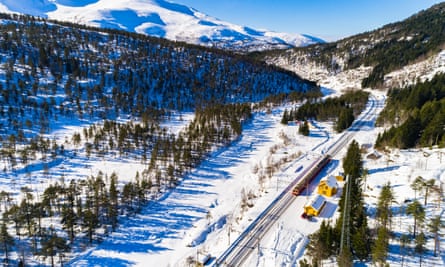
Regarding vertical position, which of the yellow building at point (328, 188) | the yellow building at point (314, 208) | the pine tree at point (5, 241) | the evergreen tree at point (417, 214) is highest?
the evergreen tree at point (417, 214)

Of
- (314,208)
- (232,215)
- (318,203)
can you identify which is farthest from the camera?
(232,215)

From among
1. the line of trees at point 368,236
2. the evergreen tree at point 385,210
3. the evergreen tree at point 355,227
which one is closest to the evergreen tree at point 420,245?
the line of trees at point 368,236

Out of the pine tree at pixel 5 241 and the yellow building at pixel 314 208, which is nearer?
the pine tree at pixel 5 241

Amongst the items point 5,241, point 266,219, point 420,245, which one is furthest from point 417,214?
point 5,241

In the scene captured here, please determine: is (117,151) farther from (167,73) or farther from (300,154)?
(167,73)

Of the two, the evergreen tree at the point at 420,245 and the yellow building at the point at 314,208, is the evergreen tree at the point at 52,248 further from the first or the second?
the evergreen tree at the point at 420,245

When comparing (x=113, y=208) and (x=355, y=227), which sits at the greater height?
(x=355, y=227)

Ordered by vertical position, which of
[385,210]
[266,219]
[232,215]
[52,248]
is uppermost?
[385,210]

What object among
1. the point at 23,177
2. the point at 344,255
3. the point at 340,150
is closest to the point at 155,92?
the point at 23,177

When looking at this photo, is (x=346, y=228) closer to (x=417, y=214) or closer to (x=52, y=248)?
(x=417, y=214)

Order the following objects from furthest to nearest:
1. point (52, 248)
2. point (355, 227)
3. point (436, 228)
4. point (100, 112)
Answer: point (100, 112)
point (52, 248)
point (355, 227)
point (436, 228)

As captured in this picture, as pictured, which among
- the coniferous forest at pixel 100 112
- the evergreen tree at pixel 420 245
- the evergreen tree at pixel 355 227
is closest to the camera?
the evergreen tree at pixel 420 245
